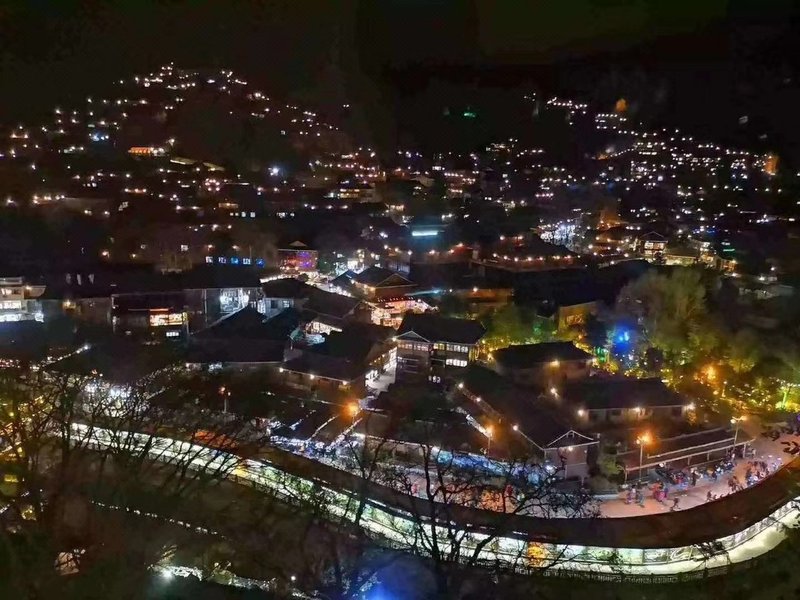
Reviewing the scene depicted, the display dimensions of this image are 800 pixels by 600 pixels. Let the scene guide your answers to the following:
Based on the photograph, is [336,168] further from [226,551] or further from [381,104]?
[226,551]

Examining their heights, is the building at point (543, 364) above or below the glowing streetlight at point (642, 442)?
above

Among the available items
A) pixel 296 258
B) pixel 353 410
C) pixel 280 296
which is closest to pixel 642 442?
pixel 353 410

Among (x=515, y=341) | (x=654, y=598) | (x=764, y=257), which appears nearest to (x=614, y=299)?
(x=515, y=341)

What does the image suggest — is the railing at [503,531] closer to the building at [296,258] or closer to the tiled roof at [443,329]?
the tiled roof at [443,329]

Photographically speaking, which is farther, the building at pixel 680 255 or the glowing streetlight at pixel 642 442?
the building at pixel 680 255

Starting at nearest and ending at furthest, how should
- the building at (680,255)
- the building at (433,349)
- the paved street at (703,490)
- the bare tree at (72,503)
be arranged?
1. the bare tree at (72,503)
2. the paved street at (703,490)
3. the building at (433,349)
4. the building at (680,255)

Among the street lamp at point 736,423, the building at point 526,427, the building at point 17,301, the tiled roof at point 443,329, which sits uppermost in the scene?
the building at point 17,301

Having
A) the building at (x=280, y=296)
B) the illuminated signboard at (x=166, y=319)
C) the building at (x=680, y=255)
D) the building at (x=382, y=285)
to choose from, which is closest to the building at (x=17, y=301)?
the illuminated signboard at (x=166, y=319)
